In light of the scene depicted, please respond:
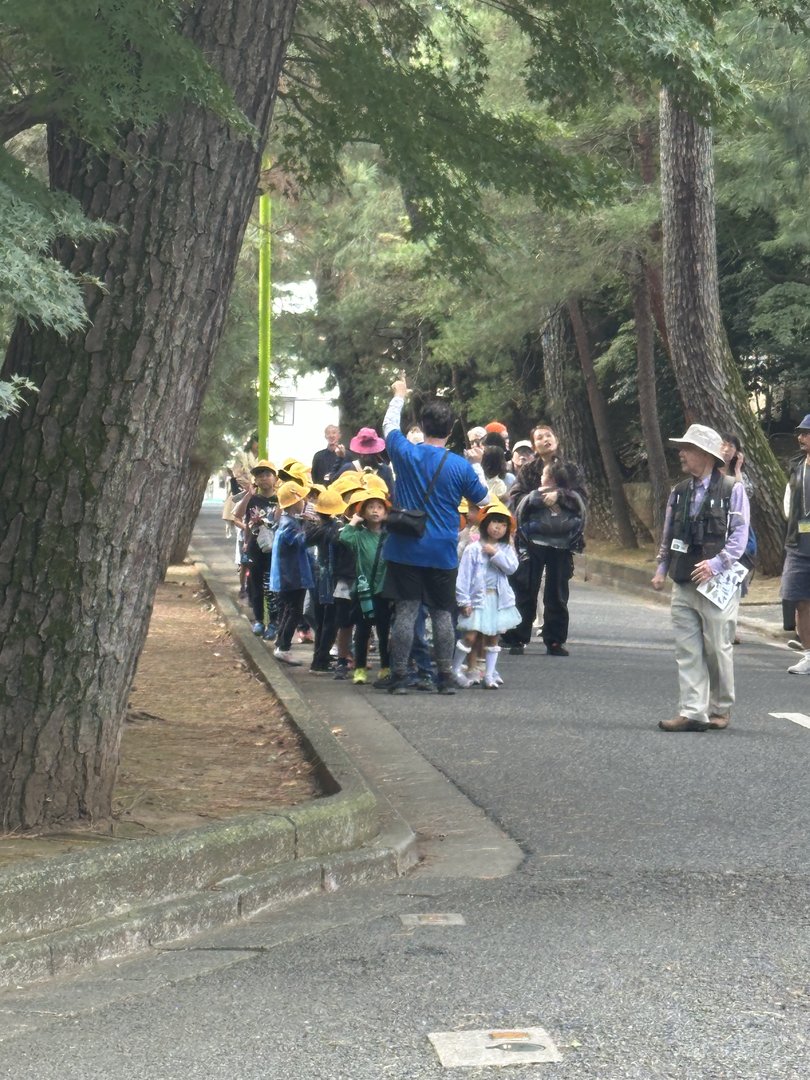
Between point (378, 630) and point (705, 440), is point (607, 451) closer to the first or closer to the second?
point (378, 630)

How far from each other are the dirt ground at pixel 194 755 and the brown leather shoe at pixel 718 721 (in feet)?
8.58

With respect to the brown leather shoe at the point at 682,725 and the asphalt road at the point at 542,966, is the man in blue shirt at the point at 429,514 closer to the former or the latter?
the brown leather shoe at the point at 682,725

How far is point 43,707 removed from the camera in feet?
21.7

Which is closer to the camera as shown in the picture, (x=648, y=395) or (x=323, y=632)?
(x=323, y=632)

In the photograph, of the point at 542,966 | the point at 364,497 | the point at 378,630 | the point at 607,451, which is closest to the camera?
the point at 542,966

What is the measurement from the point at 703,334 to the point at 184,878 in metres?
16.7

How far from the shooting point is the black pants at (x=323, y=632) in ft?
44.1

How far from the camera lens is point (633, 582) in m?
24.6

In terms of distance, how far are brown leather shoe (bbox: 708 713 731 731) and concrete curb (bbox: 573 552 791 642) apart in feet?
21.8

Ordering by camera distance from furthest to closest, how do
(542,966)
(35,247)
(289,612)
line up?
(289,612)
(35,247)
(542,966)

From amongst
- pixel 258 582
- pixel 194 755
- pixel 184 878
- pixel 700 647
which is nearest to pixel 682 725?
pixel 700 647

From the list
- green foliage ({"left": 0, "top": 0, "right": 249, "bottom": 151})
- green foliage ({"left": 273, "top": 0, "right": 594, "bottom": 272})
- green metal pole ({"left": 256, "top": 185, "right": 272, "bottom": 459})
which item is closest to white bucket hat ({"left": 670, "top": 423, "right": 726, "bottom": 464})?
green foliage ({"left": 273, "top": 0, "right": 594, "bottom": 272})

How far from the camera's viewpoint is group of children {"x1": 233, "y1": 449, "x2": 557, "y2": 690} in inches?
485

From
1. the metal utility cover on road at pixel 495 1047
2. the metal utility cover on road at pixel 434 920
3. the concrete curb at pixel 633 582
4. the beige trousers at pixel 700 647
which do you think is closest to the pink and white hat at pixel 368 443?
the concrete curb at pixel 633 582
